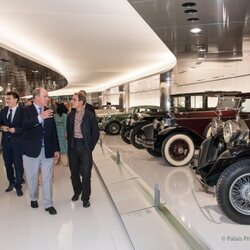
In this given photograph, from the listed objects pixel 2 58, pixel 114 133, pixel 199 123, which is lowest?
pixel 114 133

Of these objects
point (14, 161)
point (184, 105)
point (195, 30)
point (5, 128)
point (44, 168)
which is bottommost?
point (14, 161)

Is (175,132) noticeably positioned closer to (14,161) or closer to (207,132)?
(207,132)

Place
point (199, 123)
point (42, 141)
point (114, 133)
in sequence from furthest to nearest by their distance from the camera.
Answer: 1. point (114, 133)
2. point (199, 123)
3. point (42, 141)

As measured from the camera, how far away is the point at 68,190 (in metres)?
5.07

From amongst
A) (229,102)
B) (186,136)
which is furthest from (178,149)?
(229,102)

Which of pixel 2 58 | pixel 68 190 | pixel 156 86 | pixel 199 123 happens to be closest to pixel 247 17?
pixel 199 123

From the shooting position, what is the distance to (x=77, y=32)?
734 centimetres

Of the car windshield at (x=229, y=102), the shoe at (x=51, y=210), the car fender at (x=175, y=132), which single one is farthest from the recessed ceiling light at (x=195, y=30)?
the shoe at (x=51, y=210)

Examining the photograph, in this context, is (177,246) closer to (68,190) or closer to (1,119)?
(68,190)

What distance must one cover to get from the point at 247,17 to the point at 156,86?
14504mm

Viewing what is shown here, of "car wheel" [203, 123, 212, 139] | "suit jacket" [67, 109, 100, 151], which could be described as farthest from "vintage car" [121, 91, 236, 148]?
"suit jacket" [67, 109, 100, 151]

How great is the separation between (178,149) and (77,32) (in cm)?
333

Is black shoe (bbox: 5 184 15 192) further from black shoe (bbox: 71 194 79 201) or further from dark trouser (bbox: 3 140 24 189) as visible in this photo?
black shoe (bbox: 71 194 79 201)

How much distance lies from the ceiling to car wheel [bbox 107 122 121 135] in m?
3.85
